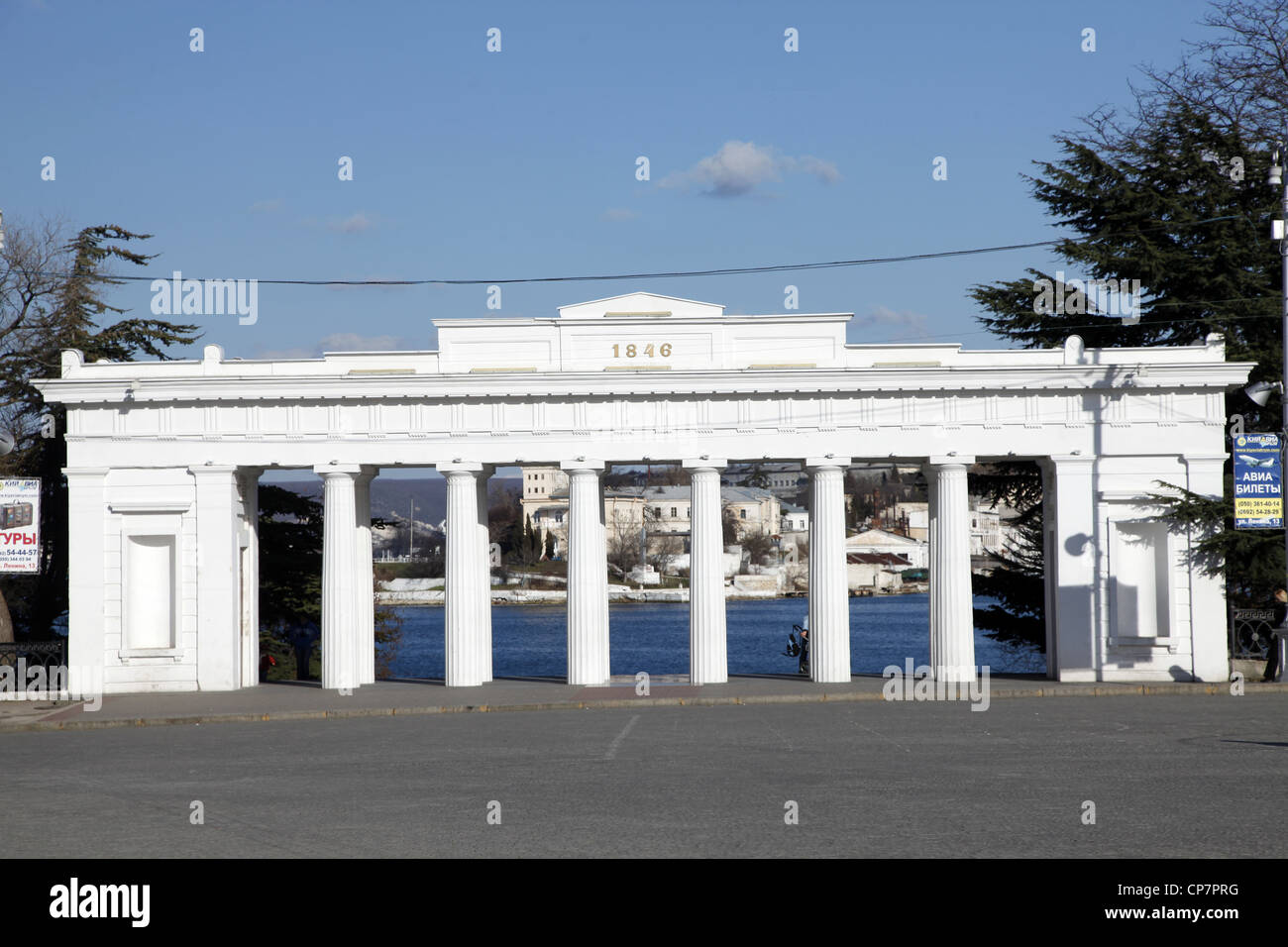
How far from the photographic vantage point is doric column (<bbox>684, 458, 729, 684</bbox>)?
105 feet

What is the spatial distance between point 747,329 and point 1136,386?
27.4ft

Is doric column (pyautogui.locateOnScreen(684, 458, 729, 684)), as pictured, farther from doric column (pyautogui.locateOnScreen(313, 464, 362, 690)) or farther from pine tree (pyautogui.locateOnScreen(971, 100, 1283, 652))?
pine tree (pyautogui.locateOnScreen(971, 100, 1283, 652))

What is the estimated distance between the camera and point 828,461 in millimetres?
32094

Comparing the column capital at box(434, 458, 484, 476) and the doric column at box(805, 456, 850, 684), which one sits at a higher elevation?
the column capital at box(434, 458, 484, 476)

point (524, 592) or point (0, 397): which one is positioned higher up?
point (0, 397)

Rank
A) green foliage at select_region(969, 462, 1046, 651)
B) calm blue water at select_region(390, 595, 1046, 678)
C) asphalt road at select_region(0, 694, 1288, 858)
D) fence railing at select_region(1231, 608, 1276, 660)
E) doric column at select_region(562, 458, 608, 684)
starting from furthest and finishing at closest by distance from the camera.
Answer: calm blue water at select_region(390, 595, 1046, 678), green foliage at select_region(969, 462, 1046, 651), fence railing at select_region(1231, 608, 1276, 660), doric column at select_region(562, 458, 608, 684), asphalt road at select_region(0, 694, 1288, 858)

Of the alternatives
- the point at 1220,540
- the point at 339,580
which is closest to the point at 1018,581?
the point at 1220,540

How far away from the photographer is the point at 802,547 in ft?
503

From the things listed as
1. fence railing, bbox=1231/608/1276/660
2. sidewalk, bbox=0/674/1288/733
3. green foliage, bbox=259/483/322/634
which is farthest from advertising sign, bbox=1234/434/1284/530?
green foliage, bbox=259/483/322/634

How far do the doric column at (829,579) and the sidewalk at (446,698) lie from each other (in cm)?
64

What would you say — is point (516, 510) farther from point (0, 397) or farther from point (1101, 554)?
point (1101, 554)

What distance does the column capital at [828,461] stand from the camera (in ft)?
105

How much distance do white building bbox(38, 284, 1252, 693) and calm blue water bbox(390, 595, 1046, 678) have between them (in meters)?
8.38
